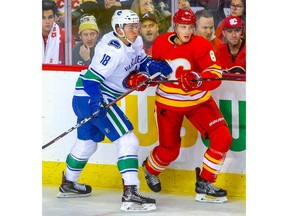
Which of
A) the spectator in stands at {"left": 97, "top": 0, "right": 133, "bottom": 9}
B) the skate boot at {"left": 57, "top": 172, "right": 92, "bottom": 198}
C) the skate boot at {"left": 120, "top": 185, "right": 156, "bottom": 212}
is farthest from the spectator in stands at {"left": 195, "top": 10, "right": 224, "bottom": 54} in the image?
the skate boot at {"left": 57, "top": 172, "right": 92, "bottom": 198}

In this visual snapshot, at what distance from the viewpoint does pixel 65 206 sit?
8.05 m

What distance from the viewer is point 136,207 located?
790cm

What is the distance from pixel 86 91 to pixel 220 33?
0.70 meters

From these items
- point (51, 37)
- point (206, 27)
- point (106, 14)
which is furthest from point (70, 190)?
point (206, 27)

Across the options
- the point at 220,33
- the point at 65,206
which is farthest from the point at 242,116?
the point at 65,206

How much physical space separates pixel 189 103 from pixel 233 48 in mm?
351

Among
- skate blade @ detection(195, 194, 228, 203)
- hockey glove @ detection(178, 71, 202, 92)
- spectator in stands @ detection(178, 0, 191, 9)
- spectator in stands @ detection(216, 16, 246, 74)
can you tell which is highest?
spectator in stands @ detection(178, 0, 191, 9)

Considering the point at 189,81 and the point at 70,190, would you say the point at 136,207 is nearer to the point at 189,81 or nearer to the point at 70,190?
the point at 70,190

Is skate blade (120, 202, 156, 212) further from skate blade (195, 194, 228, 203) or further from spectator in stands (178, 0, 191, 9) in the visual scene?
spectator in stands (178, 0, 191, 9)

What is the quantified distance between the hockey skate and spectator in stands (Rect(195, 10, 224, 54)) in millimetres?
676

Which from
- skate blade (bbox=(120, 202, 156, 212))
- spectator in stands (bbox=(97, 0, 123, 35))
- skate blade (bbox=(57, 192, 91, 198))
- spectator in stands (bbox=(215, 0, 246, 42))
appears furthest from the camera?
skate blade (bbox=(57, 192, 91, 198))

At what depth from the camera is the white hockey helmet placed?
25.6 ft
